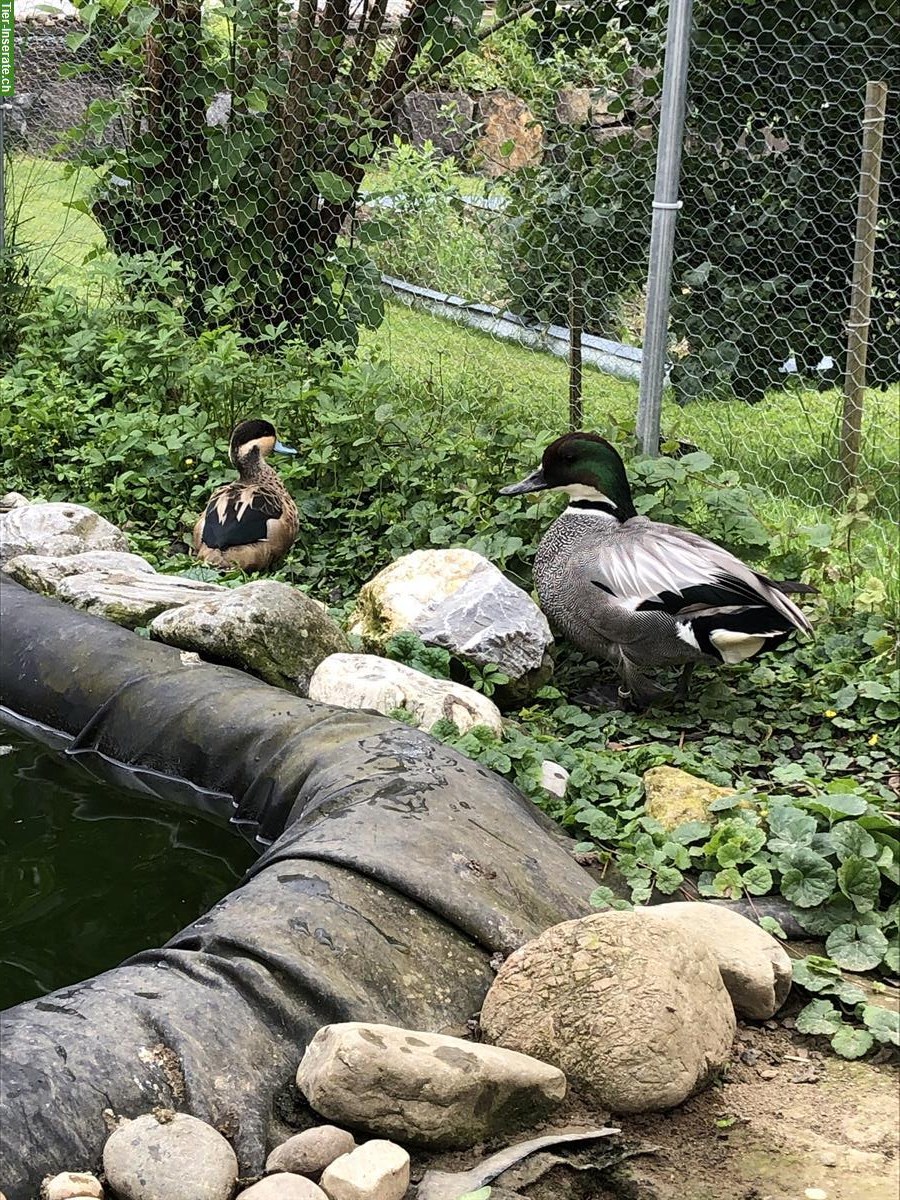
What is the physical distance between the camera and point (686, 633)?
405 centimetres

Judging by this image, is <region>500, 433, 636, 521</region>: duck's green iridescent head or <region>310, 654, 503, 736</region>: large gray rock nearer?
<region>310, 654, 503, 736</region>: large gray rock

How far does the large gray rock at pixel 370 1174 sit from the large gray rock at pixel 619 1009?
0.38 m

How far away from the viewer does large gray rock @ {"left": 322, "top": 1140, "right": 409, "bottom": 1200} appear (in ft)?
7.24

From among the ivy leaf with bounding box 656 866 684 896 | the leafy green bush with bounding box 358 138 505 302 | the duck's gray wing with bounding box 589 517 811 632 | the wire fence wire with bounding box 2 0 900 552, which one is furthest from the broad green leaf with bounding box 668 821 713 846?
the leafy green bush with bounding box 358 138 505 302

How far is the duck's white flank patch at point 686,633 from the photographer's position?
13.2ft

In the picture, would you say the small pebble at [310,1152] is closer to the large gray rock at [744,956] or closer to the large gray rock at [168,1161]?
the large gray rock at [168,1161]

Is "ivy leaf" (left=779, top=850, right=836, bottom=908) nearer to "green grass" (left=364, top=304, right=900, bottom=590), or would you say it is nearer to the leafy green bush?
"green grass" (left=364, top=304, right=900, bottom=590)

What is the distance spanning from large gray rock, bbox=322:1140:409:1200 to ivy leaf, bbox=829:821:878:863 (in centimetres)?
133

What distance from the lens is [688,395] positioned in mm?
5535

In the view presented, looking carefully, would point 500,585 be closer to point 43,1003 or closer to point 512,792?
point 512,792

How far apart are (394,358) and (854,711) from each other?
353 centimetres

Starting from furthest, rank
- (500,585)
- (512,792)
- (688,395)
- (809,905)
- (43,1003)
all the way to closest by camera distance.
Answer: (688,395), (500,585), (512,792), (809,905), (43,1003)

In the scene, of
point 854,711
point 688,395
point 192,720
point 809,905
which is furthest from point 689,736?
point 688,395

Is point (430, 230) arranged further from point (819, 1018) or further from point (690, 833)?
point (819, 1018)
